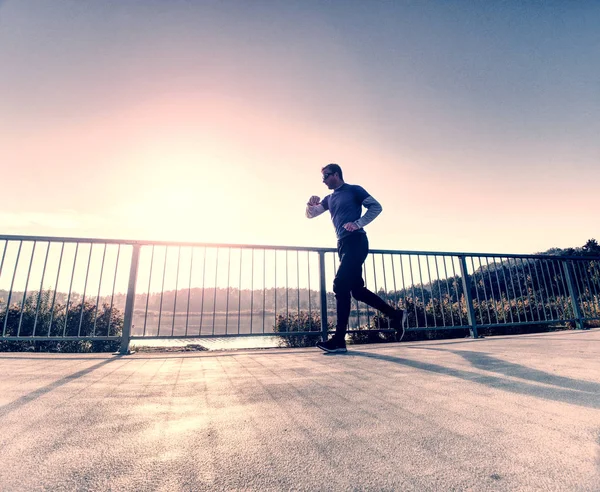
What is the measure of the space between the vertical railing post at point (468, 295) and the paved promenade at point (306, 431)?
9.69 ft

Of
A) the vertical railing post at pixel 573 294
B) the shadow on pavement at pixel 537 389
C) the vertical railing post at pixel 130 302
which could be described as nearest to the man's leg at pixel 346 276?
the shadow on pavement at pixel 537 389

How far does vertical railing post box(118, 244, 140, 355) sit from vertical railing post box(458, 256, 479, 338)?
4.78 metres

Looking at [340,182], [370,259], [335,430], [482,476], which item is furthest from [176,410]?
[370,259]

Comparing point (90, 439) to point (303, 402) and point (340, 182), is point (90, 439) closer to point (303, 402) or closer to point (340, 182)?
point (303, 402)

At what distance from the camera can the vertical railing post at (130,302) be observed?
339cm

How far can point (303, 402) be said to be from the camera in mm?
1368

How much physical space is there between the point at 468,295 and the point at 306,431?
4.72 metres

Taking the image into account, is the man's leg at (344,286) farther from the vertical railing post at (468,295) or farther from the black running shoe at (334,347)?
the vertical railing post at (468,295)

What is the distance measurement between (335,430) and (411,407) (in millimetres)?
416

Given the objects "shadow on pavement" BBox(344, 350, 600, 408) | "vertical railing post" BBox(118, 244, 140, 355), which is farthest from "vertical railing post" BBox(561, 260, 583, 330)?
A: "vertical railing post" BBox(118, 244, 140, 355)

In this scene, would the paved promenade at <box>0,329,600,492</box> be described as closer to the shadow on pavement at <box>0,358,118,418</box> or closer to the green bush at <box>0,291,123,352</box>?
the shadow on pavement at <box>0,358,118,418</box>

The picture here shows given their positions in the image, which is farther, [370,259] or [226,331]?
[370,259]

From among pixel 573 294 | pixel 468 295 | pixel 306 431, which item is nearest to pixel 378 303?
pixel 468 295

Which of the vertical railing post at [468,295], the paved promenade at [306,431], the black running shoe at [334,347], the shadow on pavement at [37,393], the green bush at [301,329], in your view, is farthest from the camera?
the green bush at [301,329]
